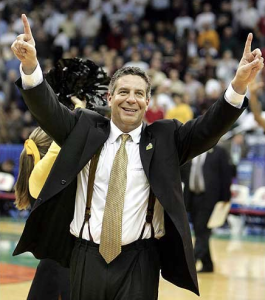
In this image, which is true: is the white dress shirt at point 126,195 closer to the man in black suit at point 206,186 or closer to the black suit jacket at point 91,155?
the black suit jacket at point 91,155

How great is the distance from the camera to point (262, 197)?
51.5ft

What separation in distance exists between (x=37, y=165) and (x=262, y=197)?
35.8 ft

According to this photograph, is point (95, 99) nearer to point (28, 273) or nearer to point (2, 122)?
point (28, 273)

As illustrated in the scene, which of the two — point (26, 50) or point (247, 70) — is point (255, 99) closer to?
point (247, 70)

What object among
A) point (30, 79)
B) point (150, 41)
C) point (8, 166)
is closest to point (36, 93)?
point (30, 79)

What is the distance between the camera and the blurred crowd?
64.8ft

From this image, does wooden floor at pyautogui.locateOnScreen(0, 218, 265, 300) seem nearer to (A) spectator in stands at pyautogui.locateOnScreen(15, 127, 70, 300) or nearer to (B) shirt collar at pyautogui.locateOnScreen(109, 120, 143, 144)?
(A) spectator in stands at pyautogui.locateOnScreen(15, 127, 70, 300)

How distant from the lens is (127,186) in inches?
178

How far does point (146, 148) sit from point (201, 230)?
6.55 meters

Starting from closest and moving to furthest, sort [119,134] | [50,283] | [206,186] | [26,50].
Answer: [26,50] → [119,134] → [50,283] → [206,186]

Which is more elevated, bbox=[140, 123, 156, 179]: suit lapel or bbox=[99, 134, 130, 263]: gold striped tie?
bbox=[140, 123, 156, 179]: suit lapel

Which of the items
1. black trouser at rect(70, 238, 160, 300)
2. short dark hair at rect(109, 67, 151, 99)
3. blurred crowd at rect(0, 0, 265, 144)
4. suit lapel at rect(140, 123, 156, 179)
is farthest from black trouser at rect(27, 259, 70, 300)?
blurred crowd at rect(0, 0, 265, 144)

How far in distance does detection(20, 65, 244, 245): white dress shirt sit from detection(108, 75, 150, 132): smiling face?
0.07 meters

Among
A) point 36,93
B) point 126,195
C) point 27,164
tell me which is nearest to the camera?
point 36,93
